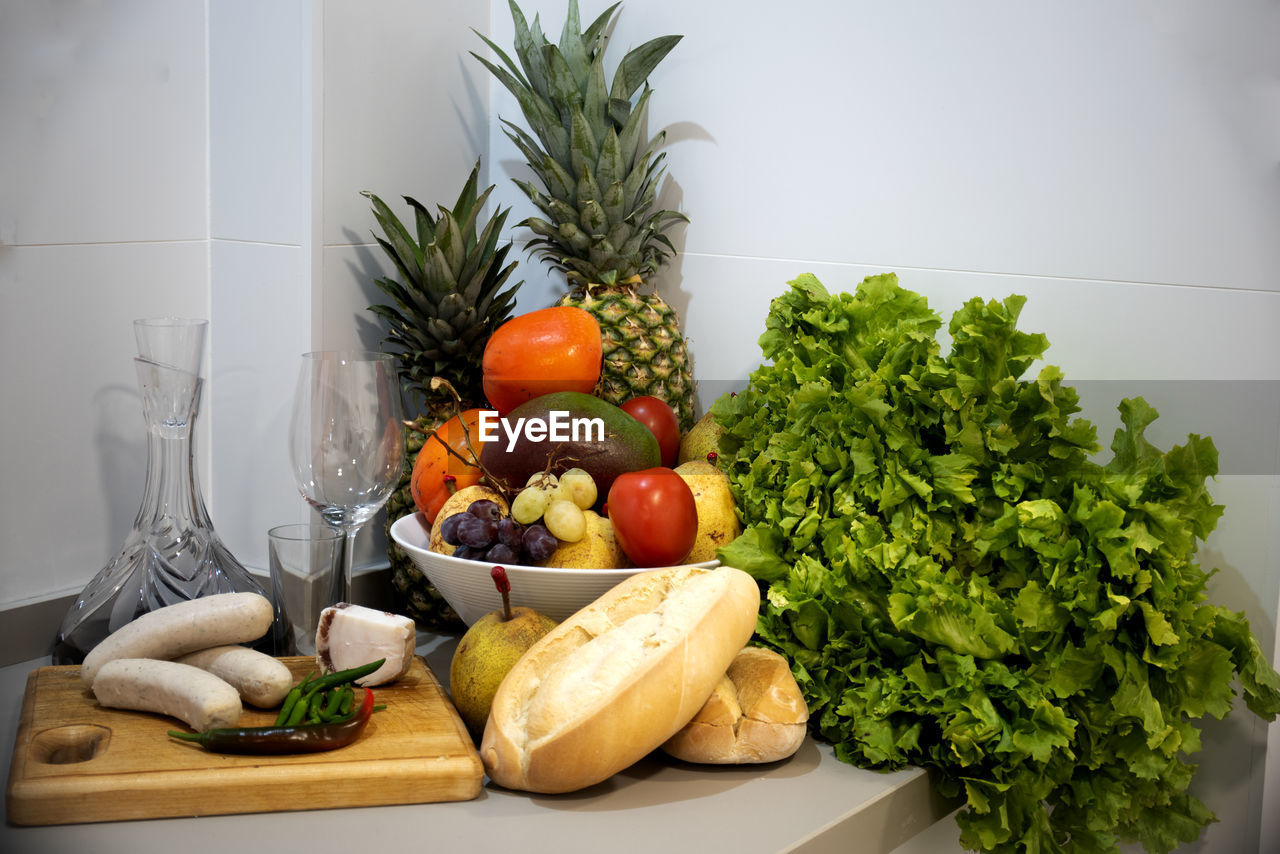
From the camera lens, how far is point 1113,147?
105 cm

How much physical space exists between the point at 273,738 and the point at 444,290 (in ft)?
2.28

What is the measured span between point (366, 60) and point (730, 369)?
Result: 0.68m

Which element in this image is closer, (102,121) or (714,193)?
(102,121)

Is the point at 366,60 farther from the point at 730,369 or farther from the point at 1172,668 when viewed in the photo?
the point at 1172,668

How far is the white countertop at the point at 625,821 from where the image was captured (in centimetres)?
75

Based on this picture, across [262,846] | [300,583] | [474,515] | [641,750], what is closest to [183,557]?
[300,583]

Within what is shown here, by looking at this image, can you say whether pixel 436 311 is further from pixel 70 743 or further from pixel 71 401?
pixel 70 743

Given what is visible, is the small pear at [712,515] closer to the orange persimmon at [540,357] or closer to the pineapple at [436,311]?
the orange persimmon at [540,357]

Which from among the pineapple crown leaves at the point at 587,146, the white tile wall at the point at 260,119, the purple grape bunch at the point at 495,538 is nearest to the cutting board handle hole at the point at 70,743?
the purple grape bunch at the point at 495,538

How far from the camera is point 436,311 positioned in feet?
4.50

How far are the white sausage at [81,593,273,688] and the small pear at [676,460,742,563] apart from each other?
0.47 m

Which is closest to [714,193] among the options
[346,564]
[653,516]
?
[653,516]

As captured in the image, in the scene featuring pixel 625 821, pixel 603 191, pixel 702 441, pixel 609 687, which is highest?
pixel 603 191

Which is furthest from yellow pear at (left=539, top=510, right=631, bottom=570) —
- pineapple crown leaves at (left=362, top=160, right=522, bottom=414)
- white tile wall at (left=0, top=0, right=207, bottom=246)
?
white tile wall at (left=0, top=0, right=207, bottom=246)
